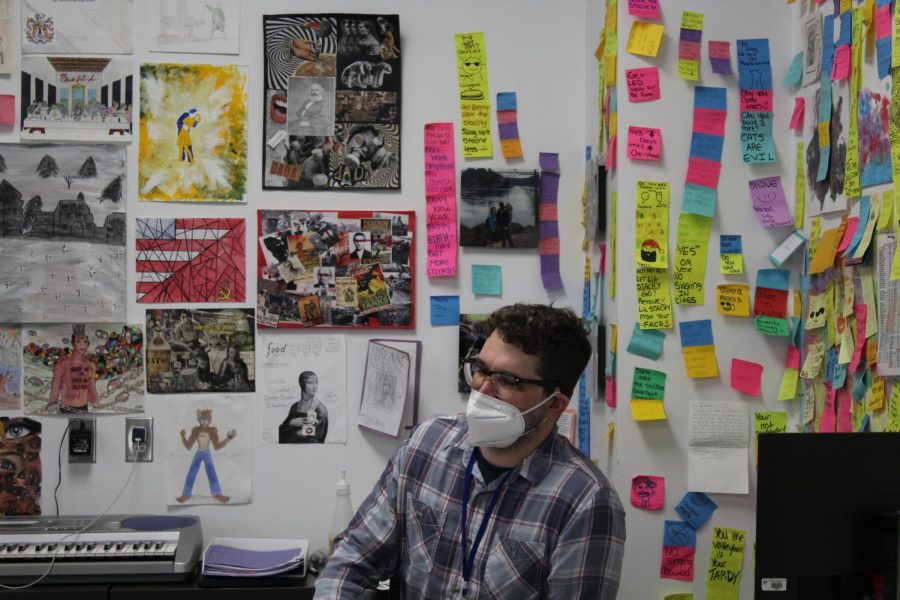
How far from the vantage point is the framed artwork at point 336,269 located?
283cm

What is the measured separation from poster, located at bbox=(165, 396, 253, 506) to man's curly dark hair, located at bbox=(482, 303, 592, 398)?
1.29 m

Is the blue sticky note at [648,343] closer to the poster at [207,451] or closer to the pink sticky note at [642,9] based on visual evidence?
the pink sticky note at [642,9]

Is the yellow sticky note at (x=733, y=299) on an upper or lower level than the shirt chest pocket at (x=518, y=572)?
upper

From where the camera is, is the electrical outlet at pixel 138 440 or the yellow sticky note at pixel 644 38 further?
the electrical outlet at pixel 138 440

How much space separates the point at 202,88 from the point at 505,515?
1.75m

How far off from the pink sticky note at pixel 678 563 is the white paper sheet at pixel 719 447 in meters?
0.17

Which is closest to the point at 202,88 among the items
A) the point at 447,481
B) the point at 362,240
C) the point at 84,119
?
the point at 84,119

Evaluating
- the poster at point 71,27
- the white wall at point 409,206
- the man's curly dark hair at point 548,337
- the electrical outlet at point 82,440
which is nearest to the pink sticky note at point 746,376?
the white wall at point 409,206

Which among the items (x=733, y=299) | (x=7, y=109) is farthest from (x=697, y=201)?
(x=7, y=109)

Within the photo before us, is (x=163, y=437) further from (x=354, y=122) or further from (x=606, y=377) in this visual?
(x=606, y=377)

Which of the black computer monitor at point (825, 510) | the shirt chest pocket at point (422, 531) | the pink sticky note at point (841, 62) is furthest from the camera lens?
the pink sticky note at point (841, 62)

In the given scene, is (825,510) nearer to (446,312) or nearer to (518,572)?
(518,572)

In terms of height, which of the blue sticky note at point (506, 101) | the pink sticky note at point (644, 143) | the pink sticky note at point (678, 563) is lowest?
the pink sticky note at point (678, 563)

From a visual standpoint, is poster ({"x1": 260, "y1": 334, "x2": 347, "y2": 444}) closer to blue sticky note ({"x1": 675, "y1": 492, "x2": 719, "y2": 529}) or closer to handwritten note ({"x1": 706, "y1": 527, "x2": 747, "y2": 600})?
blue sticky note ({"x1": 675, "y1": 492, "x2": 719, "y2": 529})
